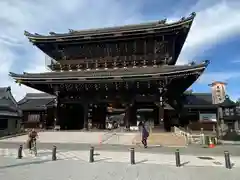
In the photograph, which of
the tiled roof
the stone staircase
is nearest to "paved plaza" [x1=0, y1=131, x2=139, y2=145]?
the stone staircase

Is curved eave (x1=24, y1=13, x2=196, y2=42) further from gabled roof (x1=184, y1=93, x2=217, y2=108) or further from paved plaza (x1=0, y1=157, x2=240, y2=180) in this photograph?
paved plaza (x1=0, y1=157, x2=240, y2=180)

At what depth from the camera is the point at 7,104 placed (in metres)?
38.1

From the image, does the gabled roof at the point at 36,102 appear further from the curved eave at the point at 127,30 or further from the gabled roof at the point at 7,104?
the curved eave at the point at 127,30

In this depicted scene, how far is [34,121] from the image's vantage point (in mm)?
36938

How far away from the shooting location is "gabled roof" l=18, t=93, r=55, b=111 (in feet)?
121

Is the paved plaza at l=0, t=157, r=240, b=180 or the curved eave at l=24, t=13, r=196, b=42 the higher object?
the curved eave at l=24, t=13, r=196, b=42

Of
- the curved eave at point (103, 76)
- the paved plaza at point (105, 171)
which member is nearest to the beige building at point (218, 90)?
the curved eave at point (103, 76)

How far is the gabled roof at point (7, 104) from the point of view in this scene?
3409 cm

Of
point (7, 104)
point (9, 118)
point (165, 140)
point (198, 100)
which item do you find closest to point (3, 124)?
point (9, 118)

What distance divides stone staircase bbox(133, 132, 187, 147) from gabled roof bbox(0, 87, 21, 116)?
20.6 metres

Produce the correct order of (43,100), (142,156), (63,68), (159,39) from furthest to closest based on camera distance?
(43,100) → (63,68) → (159,39) → (142,156)

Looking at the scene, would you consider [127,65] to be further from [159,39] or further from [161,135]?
[161,135]

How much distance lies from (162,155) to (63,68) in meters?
20.3

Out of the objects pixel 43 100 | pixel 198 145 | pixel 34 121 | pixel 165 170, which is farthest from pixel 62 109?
pixel 165 170
